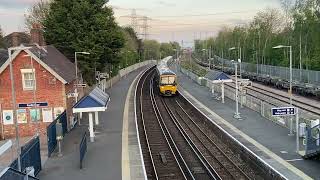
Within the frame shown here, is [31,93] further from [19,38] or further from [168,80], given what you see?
[168,80]

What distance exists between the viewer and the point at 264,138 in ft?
79.8

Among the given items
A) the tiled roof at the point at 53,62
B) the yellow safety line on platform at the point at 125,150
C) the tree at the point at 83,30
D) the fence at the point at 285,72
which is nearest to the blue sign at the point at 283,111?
the yellow safety line on platform at the point at 125,150

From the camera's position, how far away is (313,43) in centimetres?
5459

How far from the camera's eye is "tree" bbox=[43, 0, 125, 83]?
44500 mm

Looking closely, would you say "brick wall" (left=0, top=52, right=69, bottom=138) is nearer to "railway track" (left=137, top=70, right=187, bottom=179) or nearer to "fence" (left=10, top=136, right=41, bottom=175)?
"railway track" (left=137, top=70, right=187, bottom=179)

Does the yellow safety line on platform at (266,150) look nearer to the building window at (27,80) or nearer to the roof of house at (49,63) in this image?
the roof of house at (49,63)

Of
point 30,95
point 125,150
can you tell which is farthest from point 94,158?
point 30,95

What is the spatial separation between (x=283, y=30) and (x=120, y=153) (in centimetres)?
5235

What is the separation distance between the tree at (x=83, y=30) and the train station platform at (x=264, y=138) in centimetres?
1192

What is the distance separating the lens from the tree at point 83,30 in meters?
44.5

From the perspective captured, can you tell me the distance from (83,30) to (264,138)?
26.0m

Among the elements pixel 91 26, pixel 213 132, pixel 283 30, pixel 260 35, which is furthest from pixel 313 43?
pixel 213 132

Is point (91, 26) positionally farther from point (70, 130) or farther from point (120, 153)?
point (120, 153)

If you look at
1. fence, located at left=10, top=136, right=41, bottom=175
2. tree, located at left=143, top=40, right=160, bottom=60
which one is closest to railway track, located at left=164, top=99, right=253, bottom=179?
fence, located at left=10, top=136, right=41, bottom=175
